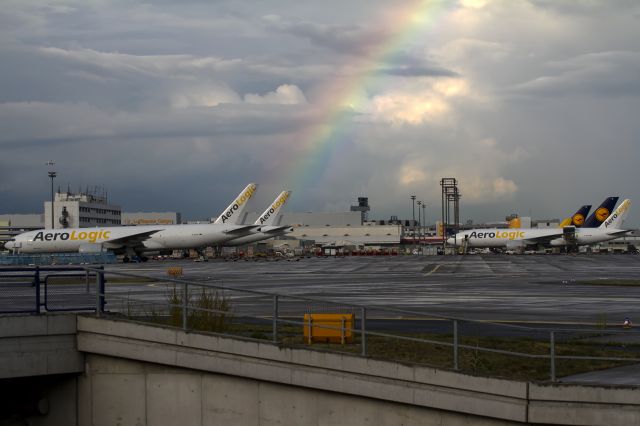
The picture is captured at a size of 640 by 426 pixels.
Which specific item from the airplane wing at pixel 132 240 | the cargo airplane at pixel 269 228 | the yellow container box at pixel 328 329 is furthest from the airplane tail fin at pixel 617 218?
the yellow container box at pixel 328 329

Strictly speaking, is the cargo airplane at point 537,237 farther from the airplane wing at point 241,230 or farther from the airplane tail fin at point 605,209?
the airplane wing at point 241,230

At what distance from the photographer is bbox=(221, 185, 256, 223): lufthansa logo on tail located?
104 meters

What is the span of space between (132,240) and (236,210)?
16.1 metres

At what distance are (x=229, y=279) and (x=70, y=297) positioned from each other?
33185 mm

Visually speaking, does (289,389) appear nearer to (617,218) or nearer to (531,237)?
(531,237)

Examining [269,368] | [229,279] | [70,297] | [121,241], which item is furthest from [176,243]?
[269,368]

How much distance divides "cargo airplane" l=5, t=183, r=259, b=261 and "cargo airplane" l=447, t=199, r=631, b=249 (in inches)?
2009

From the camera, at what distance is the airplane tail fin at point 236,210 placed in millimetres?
103938

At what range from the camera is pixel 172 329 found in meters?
16.7

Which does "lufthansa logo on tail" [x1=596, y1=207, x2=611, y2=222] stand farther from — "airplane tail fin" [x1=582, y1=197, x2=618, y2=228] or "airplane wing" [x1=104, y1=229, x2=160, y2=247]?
"airplane wing" [x1=104, y1=229, x2=160, y2=247]

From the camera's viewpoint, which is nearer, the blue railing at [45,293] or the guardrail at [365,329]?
the guardrail at [365,329]

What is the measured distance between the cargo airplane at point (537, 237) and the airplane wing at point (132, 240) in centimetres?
6085

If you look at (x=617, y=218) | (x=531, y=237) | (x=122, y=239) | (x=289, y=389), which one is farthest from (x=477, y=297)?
(x=617, y=218)

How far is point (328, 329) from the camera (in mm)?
16906
